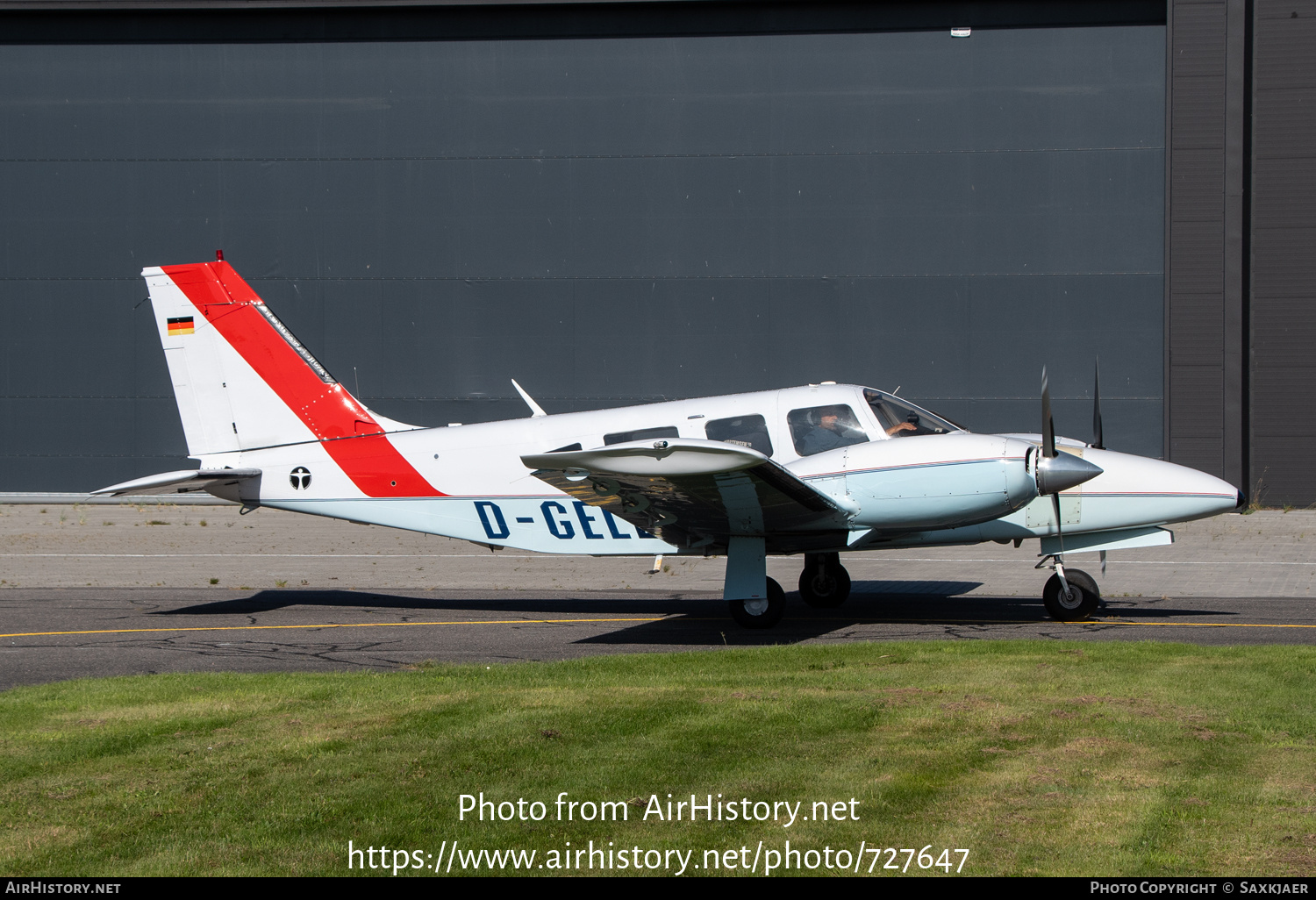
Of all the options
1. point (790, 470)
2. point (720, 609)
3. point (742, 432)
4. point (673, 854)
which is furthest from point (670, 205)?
point (673, 854)

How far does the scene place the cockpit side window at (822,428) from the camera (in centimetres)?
1246

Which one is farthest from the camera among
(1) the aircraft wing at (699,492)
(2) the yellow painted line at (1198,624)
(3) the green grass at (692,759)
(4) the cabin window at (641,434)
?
(4) the cabin window at (641,434)

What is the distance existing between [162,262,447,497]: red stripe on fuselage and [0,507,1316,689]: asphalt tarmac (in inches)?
64.5

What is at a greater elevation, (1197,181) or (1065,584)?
(1197,181)

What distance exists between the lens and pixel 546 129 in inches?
1107

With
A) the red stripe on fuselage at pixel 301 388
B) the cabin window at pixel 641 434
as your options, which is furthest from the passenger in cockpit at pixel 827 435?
the red stripe on fuselage at pixel 301 388

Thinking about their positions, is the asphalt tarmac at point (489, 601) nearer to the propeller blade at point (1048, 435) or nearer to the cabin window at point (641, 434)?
the propeller blade at point (1048, 435)

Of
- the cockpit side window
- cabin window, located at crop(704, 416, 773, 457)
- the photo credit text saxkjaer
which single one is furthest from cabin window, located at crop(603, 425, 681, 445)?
the photo credit text saxkjaer

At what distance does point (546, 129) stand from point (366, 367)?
23.5ft

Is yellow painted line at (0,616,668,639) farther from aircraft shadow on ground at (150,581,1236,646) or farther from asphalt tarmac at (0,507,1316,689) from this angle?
aircraft shadow on ground at (150,581,1236,646)

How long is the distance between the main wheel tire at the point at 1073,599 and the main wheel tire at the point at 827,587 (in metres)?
2.36

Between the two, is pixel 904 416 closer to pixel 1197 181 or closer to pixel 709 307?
pixel 709 307
